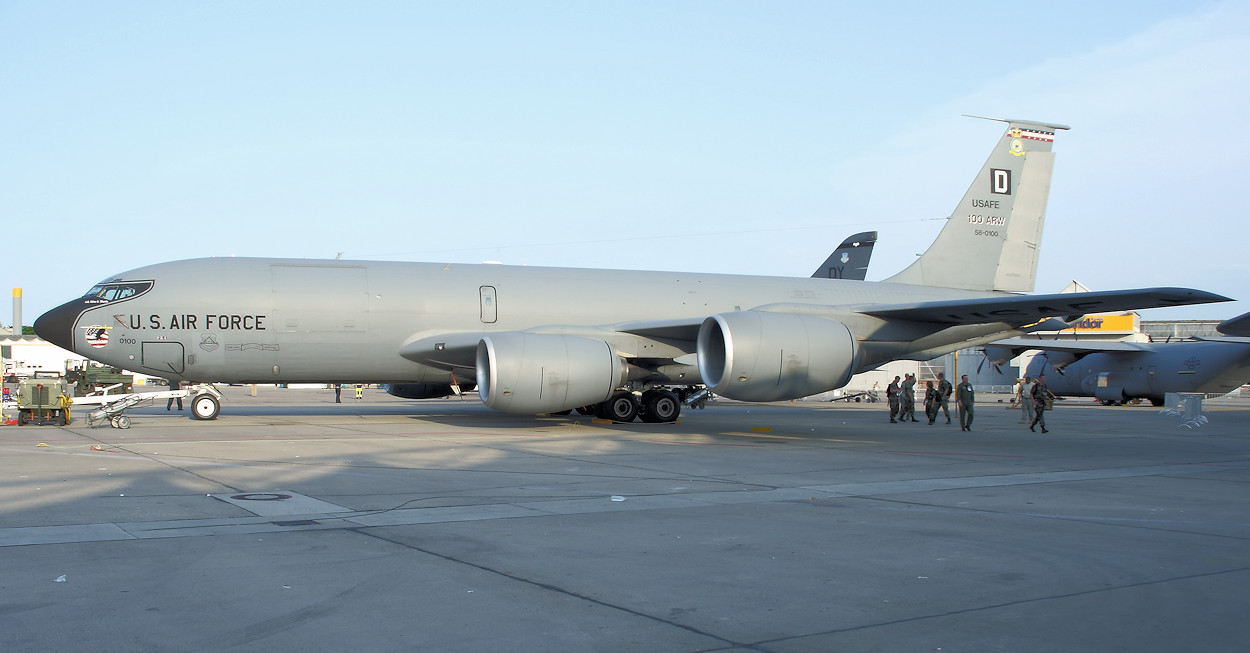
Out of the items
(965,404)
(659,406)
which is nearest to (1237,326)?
(965,404)

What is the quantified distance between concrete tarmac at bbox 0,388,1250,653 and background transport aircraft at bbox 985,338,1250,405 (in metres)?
24.8

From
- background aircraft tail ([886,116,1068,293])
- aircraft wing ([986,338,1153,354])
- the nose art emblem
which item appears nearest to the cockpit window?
the nose art emblem

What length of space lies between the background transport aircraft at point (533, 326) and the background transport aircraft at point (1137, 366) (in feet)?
55.5

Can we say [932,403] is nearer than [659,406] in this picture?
No

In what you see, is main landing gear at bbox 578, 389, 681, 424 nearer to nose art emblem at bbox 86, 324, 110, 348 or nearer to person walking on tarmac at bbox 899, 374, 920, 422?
person walking on tarmac at bbox 899, 374, 920, 422

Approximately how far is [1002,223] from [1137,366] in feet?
62.2

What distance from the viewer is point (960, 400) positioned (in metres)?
20.6

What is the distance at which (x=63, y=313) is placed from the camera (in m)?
17.8

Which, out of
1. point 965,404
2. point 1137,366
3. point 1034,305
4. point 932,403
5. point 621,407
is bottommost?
point 932,403

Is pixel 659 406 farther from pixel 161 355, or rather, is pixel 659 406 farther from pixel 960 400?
pixel 161 355

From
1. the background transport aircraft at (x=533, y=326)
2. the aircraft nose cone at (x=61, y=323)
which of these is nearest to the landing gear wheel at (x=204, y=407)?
the background transport aircraft at (x=533, y=326)

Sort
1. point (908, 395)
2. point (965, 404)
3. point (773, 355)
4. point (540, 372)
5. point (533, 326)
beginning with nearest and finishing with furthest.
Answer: point (773, 355) < point (540, 372) < point (533, 326) < point (965, 404) < point (908, 395)

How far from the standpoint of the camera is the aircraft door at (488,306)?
63.6 ft

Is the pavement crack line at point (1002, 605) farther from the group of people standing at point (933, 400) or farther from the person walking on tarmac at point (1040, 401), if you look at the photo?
the person walking on tarmac at point (1040, 401)
